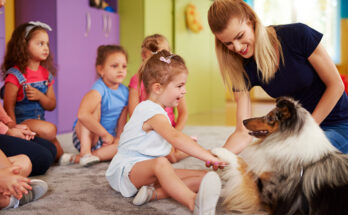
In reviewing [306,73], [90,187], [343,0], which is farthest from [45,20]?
[343,0]

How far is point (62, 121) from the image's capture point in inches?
157

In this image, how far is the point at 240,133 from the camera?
6.73ft

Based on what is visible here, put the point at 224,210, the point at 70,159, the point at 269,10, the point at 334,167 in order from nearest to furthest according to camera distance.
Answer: the point at 334,167 → the point at 224,210 → the point at 70,159 → the point at 269,10

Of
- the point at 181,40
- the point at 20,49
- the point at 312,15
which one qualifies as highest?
the point at 312,15

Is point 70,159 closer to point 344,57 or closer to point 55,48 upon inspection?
point 55,48

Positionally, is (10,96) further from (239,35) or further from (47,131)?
(239,35)

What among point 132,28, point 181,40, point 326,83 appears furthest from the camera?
point 181,40

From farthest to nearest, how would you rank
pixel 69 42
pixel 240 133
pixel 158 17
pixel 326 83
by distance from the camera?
pixel 158 17, pixel 69 42, pixel 240 133, pixel 326 83

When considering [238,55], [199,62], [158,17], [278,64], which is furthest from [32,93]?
[199,62]

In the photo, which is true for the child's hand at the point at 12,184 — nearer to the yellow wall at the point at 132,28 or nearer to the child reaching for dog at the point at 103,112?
the child reaching for dog at the point at 103,112

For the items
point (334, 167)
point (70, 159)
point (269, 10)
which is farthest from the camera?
point (269, 10)

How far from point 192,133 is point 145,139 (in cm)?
235

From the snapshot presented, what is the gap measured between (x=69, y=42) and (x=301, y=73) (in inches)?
111

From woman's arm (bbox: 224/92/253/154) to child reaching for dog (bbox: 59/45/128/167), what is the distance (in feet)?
3.19
